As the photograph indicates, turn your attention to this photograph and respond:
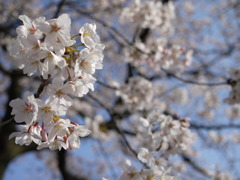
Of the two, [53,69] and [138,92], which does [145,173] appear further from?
[138,92]

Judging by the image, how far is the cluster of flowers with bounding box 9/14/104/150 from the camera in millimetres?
1011

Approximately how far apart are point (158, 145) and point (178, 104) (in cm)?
552

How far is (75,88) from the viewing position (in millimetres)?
1115

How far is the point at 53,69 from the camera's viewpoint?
104 cm

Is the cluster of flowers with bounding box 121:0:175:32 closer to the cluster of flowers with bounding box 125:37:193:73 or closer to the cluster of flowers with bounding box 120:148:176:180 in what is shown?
the cluster of flowers with bounding box 125:37:193:73

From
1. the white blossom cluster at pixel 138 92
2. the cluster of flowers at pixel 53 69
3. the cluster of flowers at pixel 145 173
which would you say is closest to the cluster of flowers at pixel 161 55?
the white blossom cluster at pixel 138 92

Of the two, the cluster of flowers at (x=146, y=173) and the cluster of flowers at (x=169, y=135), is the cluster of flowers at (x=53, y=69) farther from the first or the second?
the cluster of flowers at (x=169, y=135)

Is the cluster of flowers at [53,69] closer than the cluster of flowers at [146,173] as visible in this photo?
Yes

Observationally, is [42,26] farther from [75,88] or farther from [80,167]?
[80,167]

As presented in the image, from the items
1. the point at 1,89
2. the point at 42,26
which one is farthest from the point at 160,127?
the point at 1,89

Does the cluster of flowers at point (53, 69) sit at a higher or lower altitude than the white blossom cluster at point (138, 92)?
higher

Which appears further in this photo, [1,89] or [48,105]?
[1,89]

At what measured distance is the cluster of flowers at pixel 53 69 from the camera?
101cm

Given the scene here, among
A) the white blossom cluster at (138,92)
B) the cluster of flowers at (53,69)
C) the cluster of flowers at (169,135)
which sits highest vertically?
the cluster of flowers at (53,69)
